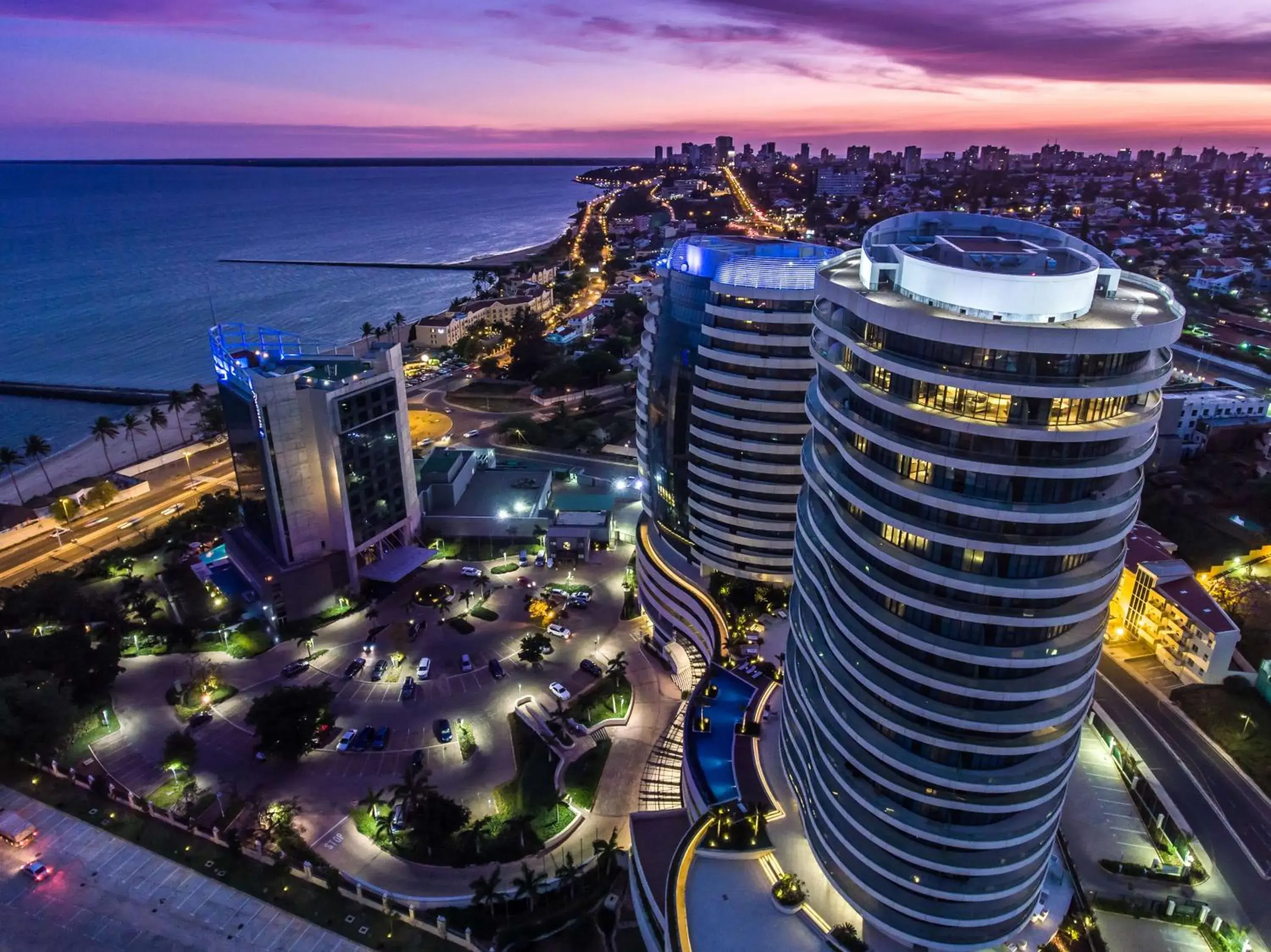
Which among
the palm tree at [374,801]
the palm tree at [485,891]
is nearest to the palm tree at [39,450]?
the palm tree at [374,801]

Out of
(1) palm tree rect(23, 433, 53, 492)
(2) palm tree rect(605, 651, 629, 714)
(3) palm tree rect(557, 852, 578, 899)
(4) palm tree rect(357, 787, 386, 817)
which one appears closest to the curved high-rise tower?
(3) palm tree rect(557, 852, 578, 899)

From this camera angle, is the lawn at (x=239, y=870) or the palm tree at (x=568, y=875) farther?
the palm tree at (x=568, y=875)

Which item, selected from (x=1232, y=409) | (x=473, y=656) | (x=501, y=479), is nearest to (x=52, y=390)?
(x=501, y=479)

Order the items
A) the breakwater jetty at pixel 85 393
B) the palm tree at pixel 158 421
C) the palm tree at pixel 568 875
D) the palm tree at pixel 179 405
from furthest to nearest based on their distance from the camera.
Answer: the breakwater jetty at pixel 85 393, the palm tree at pixel 179 405, the palm tree at pixel 158 421, the palm tree at pixel 568 875

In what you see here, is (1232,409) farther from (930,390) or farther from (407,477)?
(407,477)

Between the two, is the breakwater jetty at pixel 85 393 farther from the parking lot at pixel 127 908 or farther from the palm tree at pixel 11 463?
the parking lot at pixel 127 908

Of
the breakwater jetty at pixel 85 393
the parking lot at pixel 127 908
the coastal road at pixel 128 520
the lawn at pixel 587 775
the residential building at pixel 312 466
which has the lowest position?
the lawn at pixel 587 775

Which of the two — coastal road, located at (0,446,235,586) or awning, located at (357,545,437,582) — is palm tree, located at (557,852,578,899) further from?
coastal road, located at (0,446,235,586)
